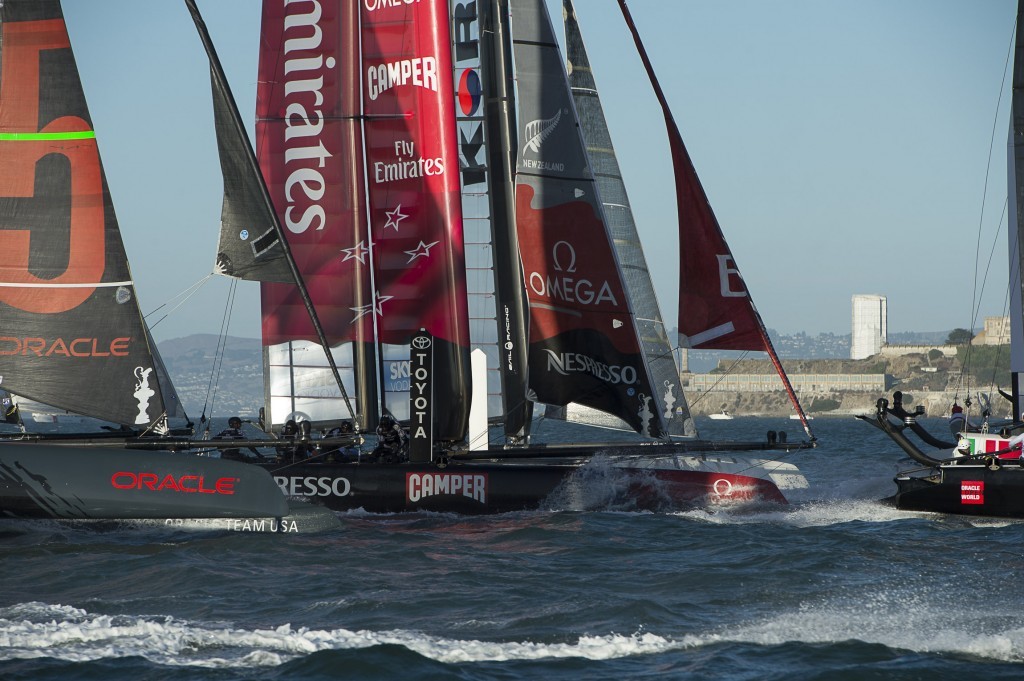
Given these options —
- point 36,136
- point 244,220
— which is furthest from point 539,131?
point 36,136

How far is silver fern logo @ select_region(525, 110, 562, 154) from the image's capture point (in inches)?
667

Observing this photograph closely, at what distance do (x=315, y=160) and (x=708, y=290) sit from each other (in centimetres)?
574

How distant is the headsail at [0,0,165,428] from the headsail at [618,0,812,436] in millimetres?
6659

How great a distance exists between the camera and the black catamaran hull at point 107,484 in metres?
12.8

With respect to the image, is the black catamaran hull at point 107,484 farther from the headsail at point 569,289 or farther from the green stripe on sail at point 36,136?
the headsail at point 569,289

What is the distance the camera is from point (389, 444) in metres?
16.0

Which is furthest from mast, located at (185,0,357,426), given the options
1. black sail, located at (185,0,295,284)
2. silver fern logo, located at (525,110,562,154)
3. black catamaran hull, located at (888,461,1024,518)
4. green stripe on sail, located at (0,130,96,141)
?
black catamaran hull, located at (888,461,1024,518)

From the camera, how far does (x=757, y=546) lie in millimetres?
13547

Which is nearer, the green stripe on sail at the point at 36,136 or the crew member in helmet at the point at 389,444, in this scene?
the green stripe on sail at the point at 36,136

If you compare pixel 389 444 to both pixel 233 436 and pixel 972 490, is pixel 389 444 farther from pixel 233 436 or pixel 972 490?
pixel 972 490

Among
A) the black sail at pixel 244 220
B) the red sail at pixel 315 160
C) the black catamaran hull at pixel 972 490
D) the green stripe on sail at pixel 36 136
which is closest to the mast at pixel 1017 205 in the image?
the black catamaran hull at pixel 972 490

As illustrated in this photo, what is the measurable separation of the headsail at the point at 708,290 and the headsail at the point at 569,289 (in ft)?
3.02

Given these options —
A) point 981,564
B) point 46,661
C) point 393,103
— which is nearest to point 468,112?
point 393,103

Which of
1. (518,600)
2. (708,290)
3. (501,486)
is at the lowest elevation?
(518,600)
